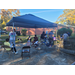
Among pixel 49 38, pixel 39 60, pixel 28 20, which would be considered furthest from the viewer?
pixel 49 38

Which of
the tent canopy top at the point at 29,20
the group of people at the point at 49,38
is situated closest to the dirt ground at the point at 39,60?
the tent canopy top at the point at 29,20

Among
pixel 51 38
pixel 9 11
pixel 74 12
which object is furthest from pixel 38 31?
pixel 51 38

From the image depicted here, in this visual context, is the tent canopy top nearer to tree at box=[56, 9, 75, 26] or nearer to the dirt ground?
the dirt ground

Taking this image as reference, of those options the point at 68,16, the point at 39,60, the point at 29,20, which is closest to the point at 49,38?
the point at 29,20

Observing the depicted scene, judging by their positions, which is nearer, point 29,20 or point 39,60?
point 39,60

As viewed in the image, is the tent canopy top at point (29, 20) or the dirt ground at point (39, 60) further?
the tent canopy top at point (29, 20)

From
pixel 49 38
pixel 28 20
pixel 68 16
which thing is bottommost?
pixel 49 38

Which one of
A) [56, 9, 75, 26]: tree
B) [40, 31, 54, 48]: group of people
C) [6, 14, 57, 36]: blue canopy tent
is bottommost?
[40, 31, 54, 48]: group of people

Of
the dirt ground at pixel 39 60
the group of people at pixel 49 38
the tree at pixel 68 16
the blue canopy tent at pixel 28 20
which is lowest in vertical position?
the dirt ground at pixel 39 60

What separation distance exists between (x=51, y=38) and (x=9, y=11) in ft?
61.9

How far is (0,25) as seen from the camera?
18.4m

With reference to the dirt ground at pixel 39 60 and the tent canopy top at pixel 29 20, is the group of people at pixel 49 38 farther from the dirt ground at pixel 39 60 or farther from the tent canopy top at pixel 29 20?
the dirt ground at pixel 39 60

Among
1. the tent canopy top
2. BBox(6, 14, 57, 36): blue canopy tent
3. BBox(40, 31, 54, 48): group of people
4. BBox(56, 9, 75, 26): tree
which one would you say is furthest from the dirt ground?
BBox(56, 9, 75, 26): tree

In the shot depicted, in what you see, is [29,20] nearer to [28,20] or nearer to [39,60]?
[28,20]
